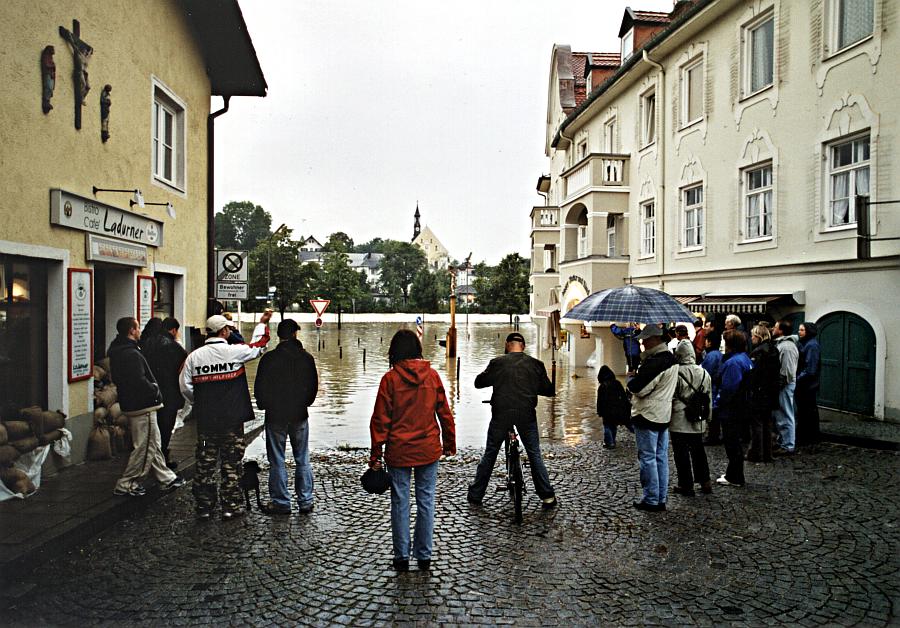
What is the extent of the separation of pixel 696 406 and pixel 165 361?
18.8 feet

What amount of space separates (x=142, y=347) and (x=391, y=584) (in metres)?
4.62

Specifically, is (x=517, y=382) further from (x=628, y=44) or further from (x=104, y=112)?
(x=628, y=44)

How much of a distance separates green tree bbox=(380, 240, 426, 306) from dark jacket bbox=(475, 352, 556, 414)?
95484 millimetres

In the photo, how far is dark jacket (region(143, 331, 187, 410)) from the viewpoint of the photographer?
7.69 meters

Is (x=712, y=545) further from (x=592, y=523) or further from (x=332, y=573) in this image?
(x=332, y=573)

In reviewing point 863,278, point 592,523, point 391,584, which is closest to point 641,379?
point 592,523

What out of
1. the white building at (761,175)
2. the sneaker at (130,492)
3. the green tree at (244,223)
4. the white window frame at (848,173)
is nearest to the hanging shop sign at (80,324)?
the sneaker at (130,492)

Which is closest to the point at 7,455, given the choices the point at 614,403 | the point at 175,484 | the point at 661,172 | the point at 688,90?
the point at 175,484

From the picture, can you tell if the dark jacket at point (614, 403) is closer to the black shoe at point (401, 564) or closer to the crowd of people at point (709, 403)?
the crowd of people at point (709, 403)

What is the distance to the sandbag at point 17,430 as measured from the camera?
6.62 meters

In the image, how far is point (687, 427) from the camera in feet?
23.2

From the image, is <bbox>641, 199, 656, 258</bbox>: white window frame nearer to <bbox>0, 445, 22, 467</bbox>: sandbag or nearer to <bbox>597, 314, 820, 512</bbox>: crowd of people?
<bbox>597, 314, 820, 512</bbox>: crowd of people

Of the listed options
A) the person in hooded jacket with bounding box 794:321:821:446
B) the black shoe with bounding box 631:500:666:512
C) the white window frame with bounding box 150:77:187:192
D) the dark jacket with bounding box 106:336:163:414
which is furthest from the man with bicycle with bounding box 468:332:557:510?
the white window frame with bounding box 150:77:187:192

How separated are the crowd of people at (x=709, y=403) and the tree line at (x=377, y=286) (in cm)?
4159
